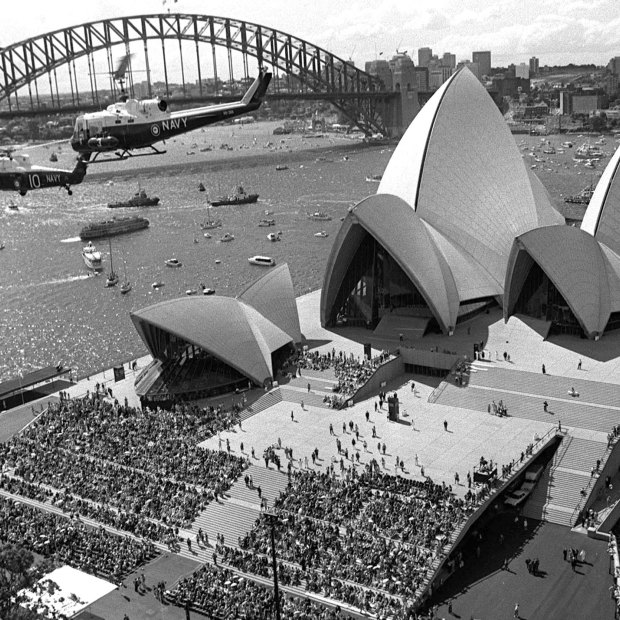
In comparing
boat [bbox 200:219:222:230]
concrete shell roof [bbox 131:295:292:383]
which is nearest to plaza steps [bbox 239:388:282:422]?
concrete shell roof [bbox 131:295:292:383]

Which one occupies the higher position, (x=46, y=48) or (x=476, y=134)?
(x=46, y=48)

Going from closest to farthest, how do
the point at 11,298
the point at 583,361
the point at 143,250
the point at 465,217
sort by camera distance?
1. the point at 583,361
2. the point at 465,217
3. the point at 11,298
4. the point at 143,250

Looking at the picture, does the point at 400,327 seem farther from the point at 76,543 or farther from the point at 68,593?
the point at 68,593

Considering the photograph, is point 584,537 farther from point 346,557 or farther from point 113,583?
point 113,583

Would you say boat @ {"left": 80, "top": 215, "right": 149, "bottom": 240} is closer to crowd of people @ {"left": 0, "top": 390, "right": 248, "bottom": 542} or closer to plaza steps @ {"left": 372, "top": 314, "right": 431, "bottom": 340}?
plaza steps @ {"left": 372, "top": 314, "right": 431, "bottom": 340}

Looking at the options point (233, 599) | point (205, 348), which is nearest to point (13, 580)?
point (233, 599)

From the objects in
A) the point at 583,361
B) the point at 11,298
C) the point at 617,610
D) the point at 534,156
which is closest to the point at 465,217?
the point at 583,361

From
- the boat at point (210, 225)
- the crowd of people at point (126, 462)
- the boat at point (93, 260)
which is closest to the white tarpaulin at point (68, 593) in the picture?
the crowd of people at point (126, 462)
